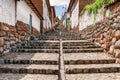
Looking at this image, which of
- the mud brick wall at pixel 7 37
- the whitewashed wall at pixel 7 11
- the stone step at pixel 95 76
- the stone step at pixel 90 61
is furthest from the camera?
the whitewashed wall at pixel 7 11

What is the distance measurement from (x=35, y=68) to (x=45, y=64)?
923 mm

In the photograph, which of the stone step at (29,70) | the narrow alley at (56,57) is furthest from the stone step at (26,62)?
the stone step at (29,70)

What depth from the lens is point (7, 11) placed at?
936 centimetres

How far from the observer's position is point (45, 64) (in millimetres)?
7547

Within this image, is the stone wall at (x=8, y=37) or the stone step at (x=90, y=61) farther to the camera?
the stone wall at (x=8, y=37)

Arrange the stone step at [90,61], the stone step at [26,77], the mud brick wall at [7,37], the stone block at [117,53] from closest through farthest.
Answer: the stone step at [26,77] → the stone block at [117,53] → the stone step at [90,61] → the mud brick wall at [7,37]

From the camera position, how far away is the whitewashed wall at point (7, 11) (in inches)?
336

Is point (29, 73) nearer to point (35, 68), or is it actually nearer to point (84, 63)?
point (35, 68)

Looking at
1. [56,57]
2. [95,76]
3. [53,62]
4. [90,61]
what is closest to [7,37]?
[56,57]

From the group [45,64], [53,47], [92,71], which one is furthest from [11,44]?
[92,71]

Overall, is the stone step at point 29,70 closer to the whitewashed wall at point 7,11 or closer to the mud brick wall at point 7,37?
the mud brick wall at point 7,37

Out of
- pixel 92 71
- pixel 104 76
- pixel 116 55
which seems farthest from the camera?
pixel 116 55

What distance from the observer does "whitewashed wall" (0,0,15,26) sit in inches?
336

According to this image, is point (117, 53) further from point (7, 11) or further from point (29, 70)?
point (7, 11)
